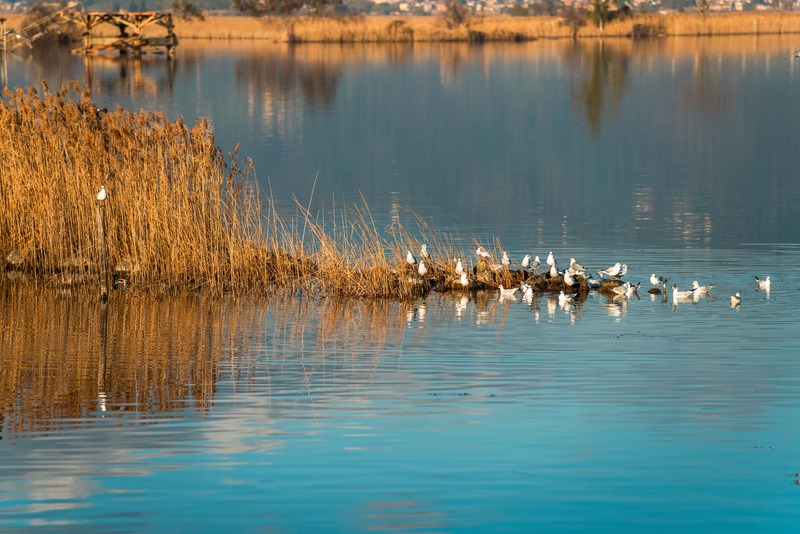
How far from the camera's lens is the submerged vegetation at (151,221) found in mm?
15828

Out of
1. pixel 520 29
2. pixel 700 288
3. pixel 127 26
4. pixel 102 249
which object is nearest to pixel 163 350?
pixel 102 249

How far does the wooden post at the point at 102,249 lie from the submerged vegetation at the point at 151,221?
0.22m

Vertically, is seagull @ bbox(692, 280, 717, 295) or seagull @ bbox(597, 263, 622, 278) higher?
seagull @ bbox(597, 263, 622, 278)

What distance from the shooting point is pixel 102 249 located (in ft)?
50.5

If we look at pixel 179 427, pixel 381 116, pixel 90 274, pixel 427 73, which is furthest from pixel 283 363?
pixel 427 73

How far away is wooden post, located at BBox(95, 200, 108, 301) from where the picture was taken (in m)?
15.3

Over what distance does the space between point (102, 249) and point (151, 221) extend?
68cm

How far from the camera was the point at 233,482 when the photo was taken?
336 inches

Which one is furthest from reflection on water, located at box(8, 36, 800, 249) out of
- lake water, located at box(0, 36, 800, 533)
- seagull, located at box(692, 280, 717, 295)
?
seagull, located at box(692, 280, 717, 295)

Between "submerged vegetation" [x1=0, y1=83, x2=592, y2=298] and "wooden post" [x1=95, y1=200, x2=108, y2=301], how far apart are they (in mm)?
219

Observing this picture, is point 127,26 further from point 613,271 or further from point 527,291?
point 527,291

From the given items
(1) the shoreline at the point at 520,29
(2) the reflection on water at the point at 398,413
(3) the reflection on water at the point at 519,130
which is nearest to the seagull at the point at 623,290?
(2) the reflection on water at the point at 398,413

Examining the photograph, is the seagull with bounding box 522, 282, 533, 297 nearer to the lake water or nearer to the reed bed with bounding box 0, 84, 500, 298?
the lake water

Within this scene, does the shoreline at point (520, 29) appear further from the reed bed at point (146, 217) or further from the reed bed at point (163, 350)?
the reed bed at point (163, 350)
